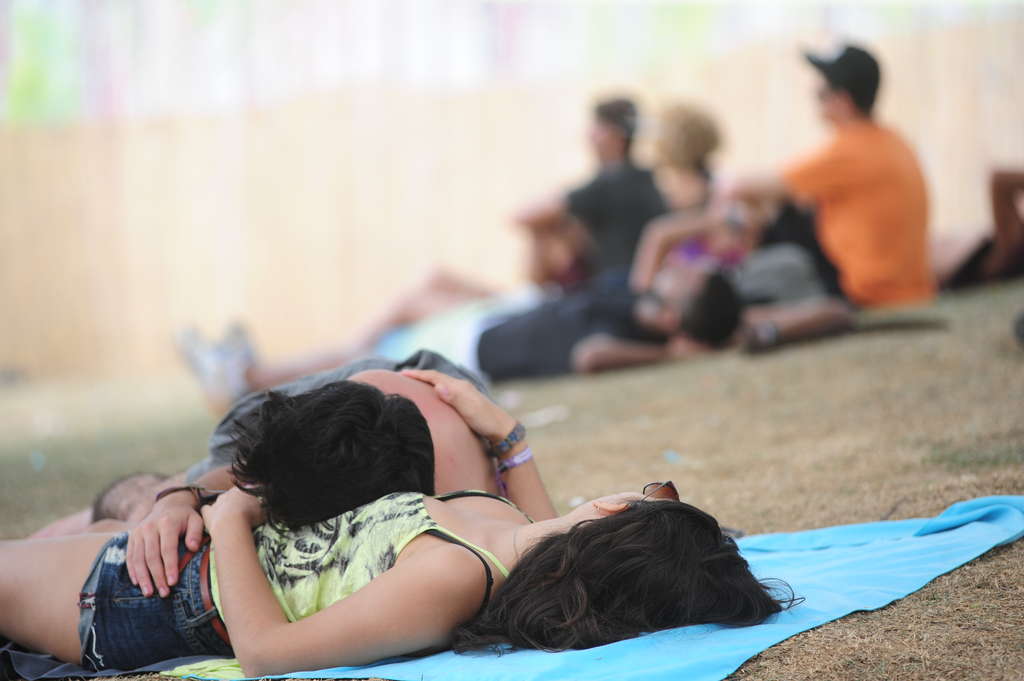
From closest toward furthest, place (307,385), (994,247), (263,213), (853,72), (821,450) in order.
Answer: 1. (307,385)
2. (821,450)
3. (853,72)
4. (994,247)
5. (263,213)

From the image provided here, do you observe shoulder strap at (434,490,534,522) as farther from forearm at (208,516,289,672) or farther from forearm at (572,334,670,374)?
forearm at (572,334,670,374)

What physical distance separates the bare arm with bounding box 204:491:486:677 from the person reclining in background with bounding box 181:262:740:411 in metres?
3.38

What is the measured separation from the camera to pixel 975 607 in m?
1.69

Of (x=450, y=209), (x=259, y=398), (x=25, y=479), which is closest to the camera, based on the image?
(x=259, y=398)

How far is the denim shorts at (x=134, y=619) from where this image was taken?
1.66 m

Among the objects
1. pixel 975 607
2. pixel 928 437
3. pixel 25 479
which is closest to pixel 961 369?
pixel 928 437

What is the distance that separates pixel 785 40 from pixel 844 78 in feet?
13.0

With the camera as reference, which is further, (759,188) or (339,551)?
(759,188)

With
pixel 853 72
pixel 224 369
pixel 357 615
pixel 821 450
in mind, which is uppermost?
pixel 853 72

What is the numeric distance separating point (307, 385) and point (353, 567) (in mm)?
616

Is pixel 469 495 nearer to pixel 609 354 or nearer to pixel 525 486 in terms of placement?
pixel 525 486

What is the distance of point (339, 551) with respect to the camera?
1603mm

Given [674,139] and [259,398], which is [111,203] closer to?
[674,139]

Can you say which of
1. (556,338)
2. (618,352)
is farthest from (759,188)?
(556,338)
